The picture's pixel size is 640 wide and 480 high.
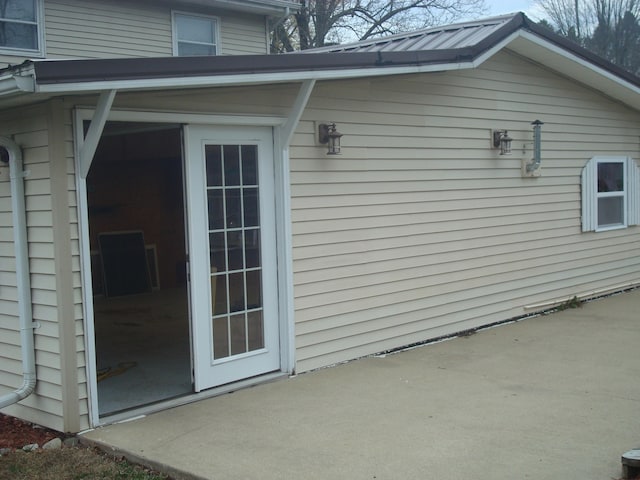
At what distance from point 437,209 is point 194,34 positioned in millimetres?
7433

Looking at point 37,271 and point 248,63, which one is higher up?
point 248,63

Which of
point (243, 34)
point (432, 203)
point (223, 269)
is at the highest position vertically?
point (243, 34)

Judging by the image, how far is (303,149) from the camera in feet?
19.9

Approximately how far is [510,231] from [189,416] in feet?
15.5

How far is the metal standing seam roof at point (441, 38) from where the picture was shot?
24.1 ft

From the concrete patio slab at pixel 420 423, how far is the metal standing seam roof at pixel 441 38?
10.2 ft

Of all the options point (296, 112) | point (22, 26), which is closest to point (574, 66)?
point (296, 112)

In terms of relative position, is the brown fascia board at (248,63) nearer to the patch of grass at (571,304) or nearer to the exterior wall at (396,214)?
the exterior wall at (396,214)

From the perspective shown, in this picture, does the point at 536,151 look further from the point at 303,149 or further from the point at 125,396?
the point at 125,396

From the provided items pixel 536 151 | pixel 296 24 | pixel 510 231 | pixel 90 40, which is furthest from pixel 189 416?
pixel 296 24

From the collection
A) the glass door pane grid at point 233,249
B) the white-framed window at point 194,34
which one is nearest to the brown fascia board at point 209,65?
the glass door pane grid at point 233,249

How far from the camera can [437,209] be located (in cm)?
736

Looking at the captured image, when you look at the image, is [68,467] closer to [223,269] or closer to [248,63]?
[223,269]

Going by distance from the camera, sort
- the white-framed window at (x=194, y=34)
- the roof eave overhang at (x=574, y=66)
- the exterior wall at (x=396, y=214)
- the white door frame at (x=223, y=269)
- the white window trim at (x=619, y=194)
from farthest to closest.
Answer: the white-framed window at (x=194, y=34) → the white window trim at (x=619, y=194) → the roof eave overhang at (x=574, y=66) → the white door frame at (x=223, y=269) → the exterior wall at (x=396, y=214)
